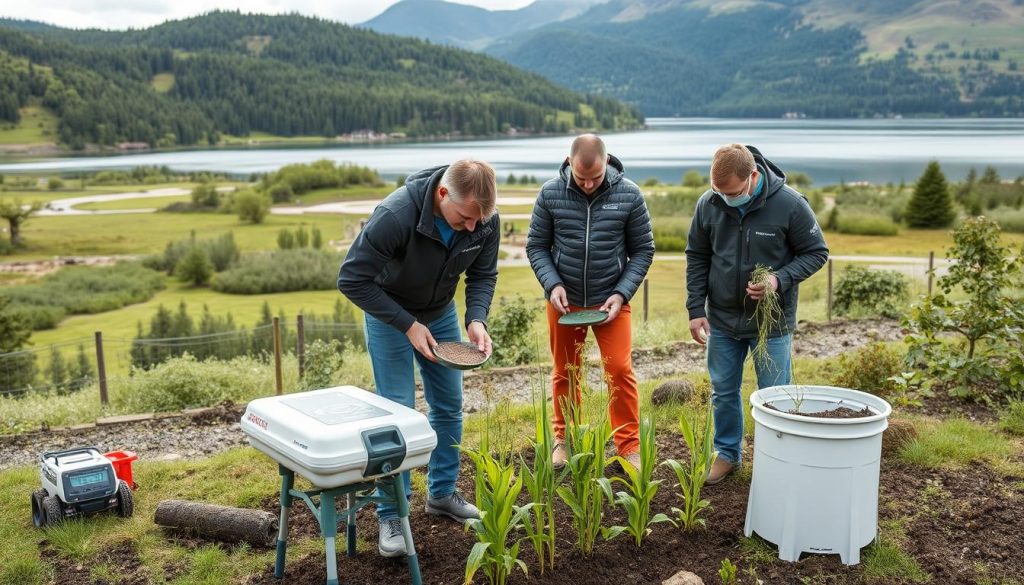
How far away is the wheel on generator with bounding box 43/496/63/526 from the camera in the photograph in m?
3.95

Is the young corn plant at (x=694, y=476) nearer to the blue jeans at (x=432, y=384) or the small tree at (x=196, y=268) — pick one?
the blue jeans at (x=432, y=384)

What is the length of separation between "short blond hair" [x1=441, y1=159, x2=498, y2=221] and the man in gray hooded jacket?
120 cm

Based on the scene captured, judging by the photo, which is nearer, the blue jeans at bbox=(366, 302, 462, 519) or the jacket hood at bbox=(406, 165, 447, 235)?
the jacket hood at bbox=(406, 165, 447, 235)

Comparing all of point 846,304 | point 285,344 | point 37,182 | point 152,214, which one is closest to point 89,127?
point 37,182

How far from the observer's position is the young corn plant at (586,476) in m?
3.28

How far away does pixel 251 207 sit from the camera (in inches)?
1960

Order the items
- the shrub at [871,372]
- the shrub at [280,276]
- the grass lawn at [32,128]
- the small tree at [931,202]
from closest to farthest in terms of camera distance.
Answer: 1. the shrub at [871,372]
2. the shrub at [280,276]
3. the small tree at [931,202]
4. the grass lawn at [32,128]

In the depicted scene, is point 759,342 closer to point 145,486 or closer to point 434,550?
point 434,550

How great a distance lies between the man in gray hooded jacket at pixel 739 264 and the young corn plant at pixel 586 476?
1.04 meters

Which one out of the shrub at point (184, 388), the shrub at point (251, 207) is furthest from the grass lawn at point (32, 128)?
the shrub at point (184, 388)

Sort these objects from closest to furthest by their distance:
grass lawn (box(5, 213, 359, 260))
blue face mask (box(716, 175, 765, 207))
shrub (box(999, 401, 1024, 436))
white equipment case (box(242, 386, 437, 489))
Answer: white equipment case (box(242, 386, 437, 489)) < blue face mask (box(716, 175, 765, 207)) < shrub (box(999, 401, 1024, 436)) < grass lawn (box(5, 213, 359, 260))

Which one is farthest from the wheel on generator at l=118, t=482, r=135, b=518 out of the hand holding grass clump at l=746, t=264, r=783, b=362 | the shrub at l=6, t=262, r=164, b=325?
the shrub at l=6, t=262, r=164, b=325

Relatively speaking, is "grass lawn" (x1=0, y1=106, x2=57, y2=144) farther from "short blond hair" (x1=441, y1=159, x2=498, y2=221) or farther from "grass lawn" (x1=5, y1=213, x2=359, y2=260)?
"short blond hair" (x1=441, y1=159, x2=498, y2=221)

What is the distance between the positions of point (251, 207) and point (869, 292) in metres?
44.3
